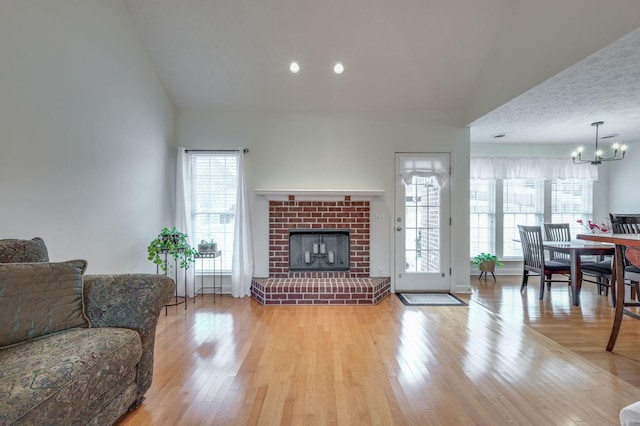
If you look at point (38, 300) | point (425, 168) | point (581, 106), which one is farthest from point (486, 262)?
point (38, 300)

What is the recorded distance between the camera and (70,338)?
1.52 meters

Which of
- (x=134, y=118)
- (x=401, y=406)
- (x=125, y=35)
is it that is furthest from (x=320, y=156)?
(x=401, y=406)

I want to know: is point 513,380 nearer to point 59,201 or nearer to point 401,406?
point 401,406

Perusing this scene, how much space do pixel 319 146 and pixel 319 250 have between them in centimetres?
148

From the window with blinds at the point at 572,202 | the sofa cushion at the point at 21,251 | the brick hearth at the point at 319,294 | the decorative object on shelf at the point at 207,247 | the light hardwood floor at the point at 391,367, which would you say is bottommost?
the light hardwood floor at the point at 391,367

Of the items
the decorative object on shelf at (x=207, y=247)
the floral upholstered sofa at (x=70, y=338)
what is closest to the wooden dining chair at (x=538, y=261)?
the decorative object on shelf at (x=207, y=247)

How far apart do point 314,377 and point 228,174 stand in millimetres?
3051

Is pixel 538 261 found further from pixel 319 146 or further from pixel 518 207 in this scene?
pixel 319 146

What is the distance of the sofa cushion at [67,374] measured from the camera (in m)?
1.13

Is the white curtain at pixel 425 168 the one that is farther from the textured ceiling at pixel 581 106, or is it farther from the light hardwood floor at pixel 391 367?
the light hardwood floor at pixel 391 367

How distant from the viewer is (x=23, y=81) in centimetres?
208

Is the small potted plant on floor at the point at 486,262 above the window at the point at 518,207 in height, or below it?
below

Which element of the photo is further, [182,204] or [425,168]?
[425,168]

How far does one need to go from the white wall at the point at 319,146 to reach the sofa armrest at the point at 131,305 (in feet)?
8.53
